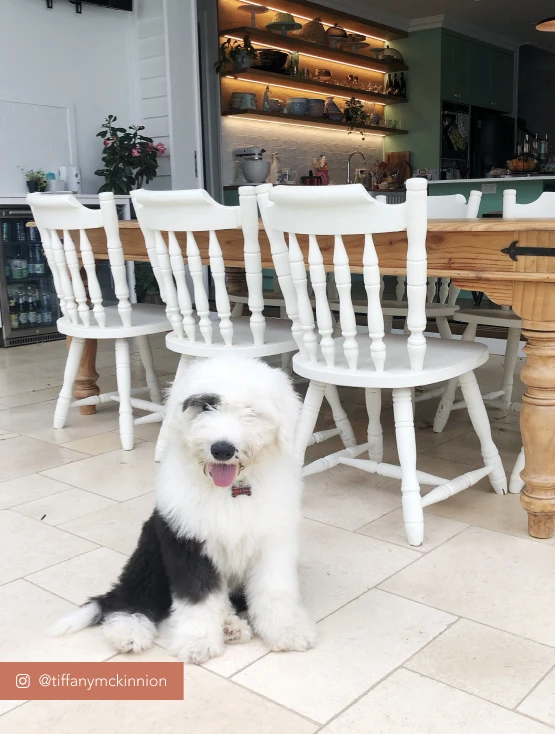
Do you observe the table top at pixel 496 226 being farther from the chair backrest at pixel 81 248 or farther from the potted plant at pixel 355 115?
the potted plant at pixel 355 115

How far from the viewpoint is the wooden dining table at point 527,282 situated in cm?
178

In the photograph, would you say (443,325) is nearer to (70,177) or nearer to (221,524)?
(221,524)

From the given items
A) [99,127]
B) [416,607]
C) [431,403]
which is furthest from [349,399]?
[99,127]

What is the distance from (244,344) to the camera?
240cm

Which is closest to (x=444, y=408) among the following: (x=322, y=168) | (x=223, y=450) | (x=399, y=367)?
(x=399, y=367)

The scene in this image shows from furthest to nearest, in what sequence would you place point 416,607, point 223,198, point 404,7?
point 404,7 < point 223,198 < point 416,607

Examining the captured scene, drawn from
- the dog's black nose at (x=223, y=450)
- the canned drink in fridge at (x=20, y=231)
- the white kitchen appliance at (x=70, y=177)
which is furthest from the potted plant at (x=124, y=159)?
the dog's black nose at (x=223, y=450)

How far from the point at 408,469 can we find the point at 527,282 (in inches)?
21.9

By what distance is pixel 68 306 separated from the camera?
281 centimetres

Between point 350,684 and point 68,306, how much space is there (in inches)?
75.3

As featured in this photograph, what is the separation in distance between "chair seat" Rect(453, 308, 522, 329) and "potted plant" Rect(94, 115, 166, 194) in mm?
3516

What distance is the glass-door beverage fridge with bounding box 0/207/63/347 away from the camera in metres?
5.06

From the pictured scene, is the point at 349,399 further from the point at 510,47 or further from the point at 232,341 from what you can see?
the point at 510,47

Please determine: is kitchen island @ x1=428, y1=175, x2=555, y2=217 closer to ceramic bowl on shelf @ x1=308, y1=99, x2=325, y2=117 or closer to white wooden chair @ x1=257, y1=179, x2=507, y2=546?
ceramic bowl on shelf @ x1=308, y1=99, x2=325, y2=117
